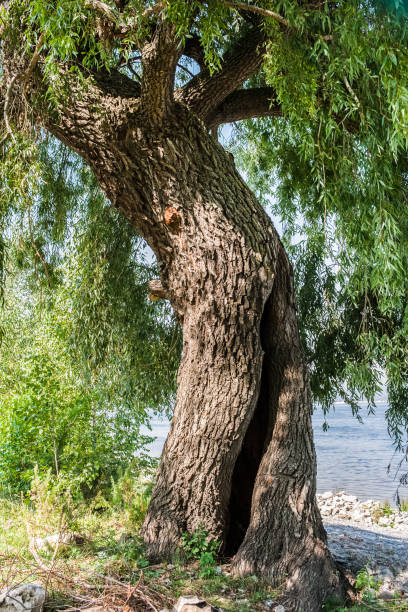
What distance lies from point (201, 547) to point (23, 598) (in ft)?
5.27

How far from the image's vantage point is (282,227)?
24.8 feet

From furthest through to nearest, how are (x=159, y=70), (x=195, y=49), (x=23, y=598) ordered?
1. (x=195, y=49)
2. (x=159, y=70)
3. (x=23, y=598)

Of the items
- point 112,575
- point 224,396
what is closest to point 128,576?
point 112,575

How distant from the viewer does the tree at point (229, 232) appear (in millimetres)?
3957

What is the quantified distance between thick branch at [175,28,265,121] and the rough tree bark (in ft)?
2.38

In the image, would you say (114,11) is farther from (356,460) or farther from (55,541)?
(356,460)

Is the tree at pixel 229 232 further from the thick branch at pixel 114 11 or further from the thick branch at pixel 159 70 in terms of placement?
the thick branch at pixel 114 11

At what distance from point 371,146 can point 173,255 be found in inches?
70.8

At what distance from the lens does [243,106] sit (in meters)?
5.87

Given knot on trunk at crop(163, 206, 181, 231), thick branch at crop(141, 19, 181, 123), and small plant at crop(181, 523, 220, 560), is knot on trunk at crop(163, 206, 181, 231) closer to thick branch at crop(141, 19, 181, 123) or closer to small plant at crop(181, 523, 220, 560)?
thick branch at crop(141, 19, 181, 123)

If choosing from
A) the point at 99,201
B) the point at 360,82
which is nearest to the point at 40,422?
the point at 99,201

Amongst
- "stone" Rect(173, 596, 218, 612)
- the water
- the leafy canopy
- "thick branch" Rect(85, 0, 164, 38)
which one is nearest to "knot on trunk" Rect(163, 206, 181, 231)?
the leafy canopy

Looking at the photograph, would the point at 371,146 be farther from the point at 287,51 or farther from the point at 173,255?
the point at 173,255

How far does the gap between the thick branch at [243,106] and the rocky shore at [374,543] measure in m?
4.60
